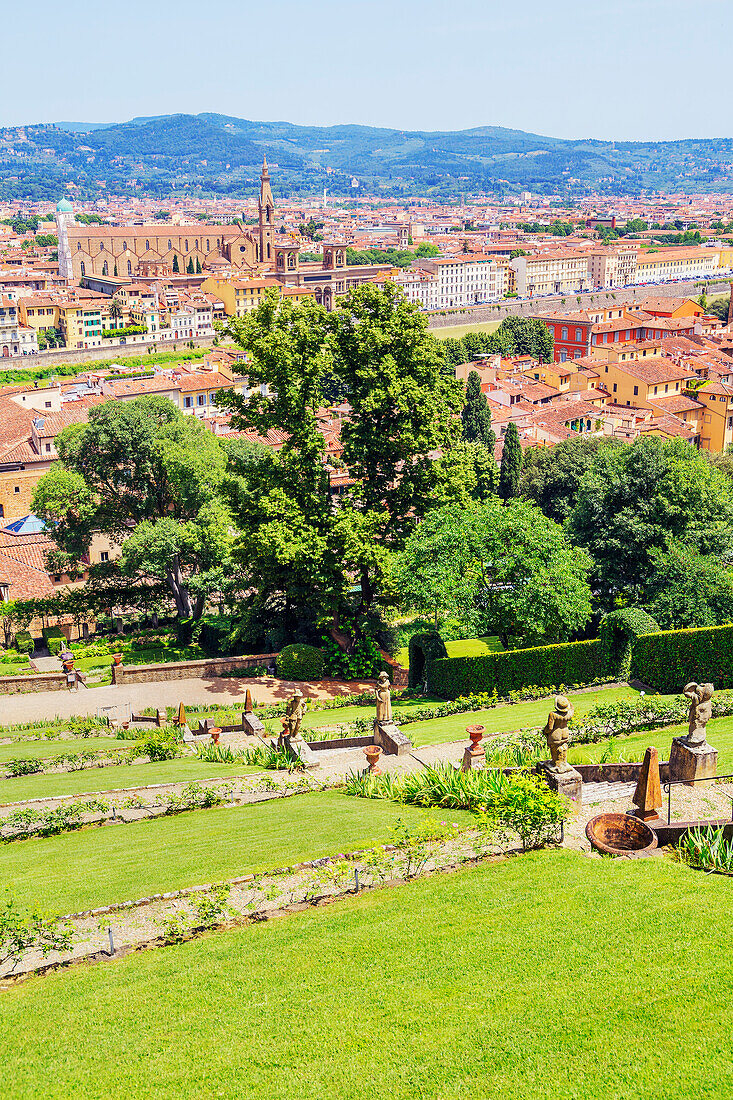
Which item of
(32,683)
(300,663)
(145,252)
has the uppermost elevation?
(145,252)

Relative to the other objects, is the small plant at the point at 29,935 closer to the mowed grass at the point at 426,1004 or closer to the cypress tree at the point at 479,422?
the mowed grass at the point at 426,1004

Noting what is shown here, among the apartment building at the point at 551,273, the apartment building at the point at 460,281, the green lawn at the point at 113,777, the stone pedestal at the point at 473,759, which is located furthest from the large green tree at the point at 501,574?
the apartment building at the point at 551,273

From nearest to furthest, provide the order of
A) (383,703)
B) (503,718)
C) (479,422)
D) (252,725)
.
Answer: (383,703), (503,718), (252,725), (479,422)

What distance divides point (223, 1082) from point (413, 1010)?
1762 mm

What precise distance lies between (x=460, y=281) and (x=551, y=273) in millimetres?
21137

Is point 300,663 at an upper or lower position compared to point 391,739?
lower

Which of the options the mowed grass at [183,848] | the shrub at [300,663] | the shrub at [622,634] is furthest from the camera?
the shrub at [300,663]

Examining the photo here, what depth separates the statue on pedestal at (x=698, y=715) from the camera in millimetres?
14844

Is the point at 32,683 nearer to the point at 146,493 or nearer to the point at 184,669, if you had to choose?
the point at 184,669

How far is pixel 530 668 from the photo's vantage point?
23.9 metres

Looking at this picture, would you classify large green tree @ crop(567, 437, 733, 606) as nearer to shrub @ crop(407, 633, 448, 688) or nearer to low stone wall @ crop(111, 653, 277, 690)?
shrub @ crop(407, 633, 448, 688)

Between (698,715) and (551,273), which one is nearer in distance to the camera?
(698,715)

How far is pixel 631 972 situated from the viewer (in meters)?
8.70

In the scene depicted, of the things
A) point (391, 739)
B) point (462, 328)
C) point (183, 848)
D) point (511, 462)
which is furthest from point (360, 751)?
point (462, 328)
